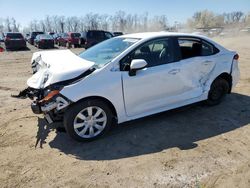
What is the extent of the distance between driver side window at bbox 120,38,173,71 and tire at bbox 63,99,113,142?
2.50 feet

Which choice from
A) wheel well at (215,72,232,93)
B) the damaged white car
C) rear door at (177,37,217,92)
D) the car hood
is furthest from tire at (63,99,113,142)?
wheel well at (215,72,232,93)

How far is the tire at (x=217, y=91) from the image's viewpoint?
563cm

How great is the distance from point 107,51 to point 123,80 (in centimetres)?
89

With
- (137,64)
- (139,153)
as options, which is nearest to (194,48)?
(137,64)

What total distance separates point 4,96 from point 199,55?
4952 millimetres

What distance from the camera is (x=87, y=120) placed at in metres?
4.20

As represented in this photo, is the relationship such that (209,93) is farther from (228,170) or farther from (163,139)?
(228,170)

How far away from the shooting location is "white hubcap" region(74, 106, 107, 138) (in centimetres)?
414

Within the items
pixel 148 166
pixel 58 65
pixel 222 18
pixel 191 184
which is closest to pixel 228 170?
pixel 191 184

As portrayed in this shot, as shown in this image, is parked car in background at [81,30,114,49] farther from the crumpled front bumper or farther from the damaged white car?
the crumpled front bumper

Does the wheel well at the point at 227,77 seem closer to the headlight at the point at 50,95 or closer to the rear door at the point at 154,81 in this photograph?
the rear door at the point at 154,81

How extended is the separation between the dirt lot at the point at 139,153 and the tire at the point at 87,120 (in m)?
0.16

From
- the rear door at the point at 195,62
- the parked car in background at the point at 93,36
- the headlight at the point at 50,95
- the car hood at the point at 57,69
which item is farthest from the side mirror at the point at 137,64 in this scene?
the parked car in background at the point at 93,36

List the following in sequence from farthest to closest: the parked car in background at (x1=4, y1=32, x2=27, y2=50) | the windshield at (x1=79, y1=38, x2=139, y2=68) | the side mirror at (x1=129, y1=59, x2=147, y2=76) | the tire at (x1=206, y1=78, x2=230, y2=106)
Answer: the parked car in background at (x1=4, y1=32, x2=27, y2=50)
the tire at (x1=206, y1=78, x2=230, y2=106)
the windshield at (x1=79, y1=38, x2=139, y2=68)
the side mirror at (x1=129, y1=59, x2=147, y2=76)
